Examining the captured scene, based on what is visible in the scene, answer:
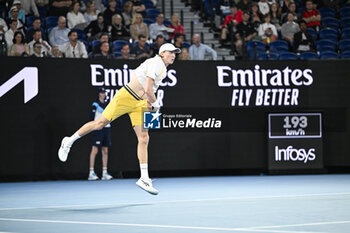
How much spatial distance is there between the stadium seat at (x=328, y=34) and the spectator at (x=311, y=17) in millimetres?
322

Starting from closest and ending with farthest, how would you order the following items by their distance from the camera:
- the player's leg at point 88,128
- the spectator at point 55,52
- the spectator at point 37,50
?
1. the player's leg at point 88,128
2. the spectator at point 37,50
3. the spectator at point 55,52

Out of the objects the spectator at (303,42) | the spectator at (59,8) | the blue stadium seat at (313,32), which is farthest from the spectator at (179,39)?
the blue stadium seat at (313,32)

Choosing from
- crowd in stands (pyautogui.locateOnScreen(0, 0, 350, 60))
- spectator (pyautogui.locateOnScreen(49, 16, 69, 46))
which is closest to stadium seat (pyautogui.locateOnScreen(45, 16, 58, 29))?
crowd in stands (pyautogui.locateOnScreen(0, 0, 350, 60))

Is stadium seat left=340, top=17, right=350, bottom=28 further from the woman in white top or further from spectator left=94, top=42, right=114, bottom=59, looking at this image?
the woman in white top

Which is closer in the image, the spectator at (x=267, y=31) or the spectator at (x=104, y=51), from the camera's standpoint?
the spectator at (x=104, y=51)

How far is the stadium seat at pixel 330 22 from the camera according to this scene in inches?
761

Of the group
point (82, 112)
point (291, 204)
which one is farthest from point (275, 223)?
point (82, 112)

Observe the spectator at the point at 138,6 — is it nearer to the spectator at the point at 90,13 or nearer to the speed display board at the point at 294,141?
the spectator at the point at 90,13

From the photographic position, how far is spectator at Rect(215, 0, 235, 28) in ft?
62.7

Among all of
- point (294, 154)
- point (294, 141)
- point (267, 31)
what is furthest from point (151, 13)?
point (294, 154)

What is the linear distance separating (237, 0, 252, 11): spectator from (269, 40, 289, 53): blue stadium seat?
7.73 ft

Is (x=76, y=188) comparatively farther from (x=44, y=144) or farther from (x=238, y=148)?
(x=238, y=148)

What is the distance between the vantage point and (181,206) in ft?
29.7

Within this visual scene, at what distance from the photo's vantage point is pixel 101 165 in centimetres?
1543
